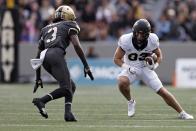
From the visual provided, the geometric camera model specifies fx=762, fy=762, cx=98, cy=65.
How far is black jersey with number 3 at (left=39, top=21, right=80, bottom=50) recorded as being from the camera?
33.6 ft

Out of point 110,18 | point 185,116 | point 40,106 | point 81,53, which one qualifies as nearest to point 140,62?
point 185,116

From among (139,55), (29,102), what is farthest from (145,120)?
(29,102)

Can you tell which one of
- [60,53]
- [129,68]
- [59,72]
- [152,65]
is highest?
[60,53]

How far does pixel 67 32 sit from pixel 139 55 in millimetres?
1261

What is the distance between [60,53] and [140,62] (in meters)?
1.38

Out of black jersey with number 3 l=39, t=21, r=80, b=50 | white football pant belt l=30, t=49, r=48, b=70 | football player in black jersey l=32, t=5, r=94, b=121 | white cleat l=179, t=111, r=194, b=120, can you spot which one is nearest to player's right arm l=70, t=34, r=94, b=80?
football player in black jersey l=32, t=5, r=94, b=121

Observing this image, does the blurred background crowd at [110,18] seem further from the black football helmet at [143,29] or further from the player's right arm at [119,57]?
the black football helmet at [143,29]

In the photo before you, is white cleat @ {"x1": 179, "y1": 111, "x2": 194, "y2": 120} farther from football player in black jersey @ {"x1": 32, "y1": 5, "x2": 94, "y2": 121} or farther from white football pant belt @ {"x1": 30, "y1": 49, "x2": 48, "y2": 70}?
white football pant belt @ {"x1": 30, "y1": 49, "x2": 48, "y2": 70}

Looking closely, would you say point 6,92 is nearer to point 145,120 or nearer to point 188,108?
point 188,108

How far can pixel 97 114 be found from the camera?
1140cm

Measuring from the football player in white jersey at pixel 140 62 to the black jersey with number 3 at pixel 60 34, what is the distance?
2.98 ft

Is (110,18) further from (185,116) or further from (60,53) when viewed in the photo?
(60,53)

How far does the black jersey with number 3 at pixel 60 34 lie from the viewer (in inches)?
403

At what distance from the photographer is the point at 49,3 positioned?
22.4 m
